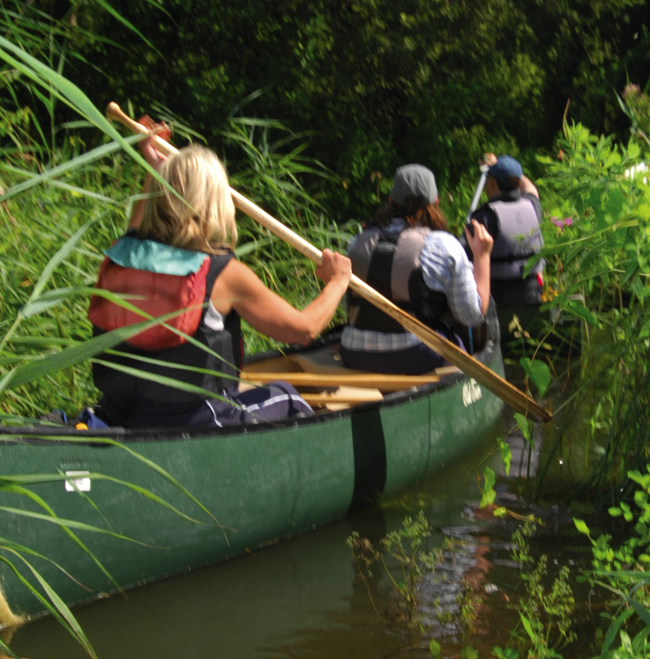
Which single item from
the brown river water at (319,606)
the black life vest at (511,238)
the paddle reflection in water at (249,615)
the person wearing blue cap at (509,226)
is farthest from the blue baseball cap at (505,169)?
the paddle reflection in water at (249,615)

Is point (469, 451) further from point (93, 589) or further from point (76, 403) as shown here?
point (93, 589)

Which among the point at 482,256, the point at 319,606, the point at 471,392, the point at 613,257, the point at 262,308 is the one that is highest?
the point at 613,257

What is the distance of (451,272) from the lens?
3943mm

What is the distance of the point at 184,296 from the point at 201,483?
0.64 meters

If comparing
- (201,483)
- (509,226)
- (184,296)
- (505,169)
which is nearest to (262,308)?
(184,296)

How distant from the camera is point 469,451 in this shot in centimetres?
448

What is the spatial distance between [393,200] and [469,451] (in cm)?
135

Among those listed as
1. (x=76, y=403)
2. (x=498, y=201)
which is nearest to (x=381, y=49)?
(x=498, y=201)

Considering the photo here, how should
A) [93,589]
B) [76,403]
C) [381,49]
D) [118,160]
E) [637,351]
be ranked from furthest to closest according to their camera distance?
[381,49] → [118,160] → [76,403] → [637,351] → [93,589]

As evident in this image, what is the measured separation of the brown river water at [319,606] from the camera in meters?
2.67

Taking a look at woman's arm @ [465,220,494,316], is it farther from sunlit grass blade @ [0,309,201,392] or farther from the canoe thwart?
sunlit grass blade @ [0,309,201,392]

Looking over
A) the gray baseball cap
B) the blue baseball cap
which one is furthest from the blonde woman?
the blue baseball cap

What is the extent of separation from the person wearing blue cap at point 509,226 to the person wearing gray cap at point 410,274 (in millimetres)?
1490

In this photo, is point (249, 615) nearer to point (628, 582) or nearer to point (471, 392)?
point (628, 582)
